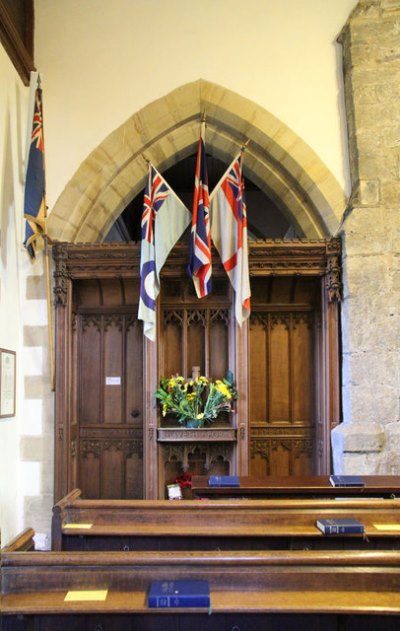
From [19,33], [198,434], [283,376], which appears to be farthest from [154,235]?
[19,33]

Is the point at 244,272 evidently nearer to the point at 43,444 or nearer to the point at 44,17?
the point at 43,444

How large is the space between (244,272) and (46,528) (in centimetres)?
295

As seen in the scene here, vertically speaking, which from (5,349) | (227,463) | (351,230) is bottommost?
(227,463)

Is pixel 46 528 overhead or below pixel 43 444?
below

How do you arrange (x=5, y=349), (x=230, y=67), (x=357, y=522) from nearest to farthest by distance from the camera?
(x=357, y=522), (x=5, y=349), (x=230, y=67)

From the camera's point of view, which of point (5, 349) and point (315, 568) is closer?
point (315, 568)

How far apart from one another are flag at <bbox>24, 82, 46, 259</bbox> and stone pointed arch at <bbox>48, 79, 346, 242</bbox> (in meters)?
0.51

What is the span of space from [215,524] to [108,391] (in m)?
2.74

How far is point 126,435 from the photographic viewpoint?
522 cm

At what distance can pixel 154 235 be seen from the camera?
463cm

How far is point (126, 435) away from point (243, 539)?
2671mm

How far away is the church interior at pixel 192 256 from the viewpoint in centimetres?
461

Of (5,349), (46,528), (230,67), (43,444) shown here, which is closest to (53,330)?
(5,349)
